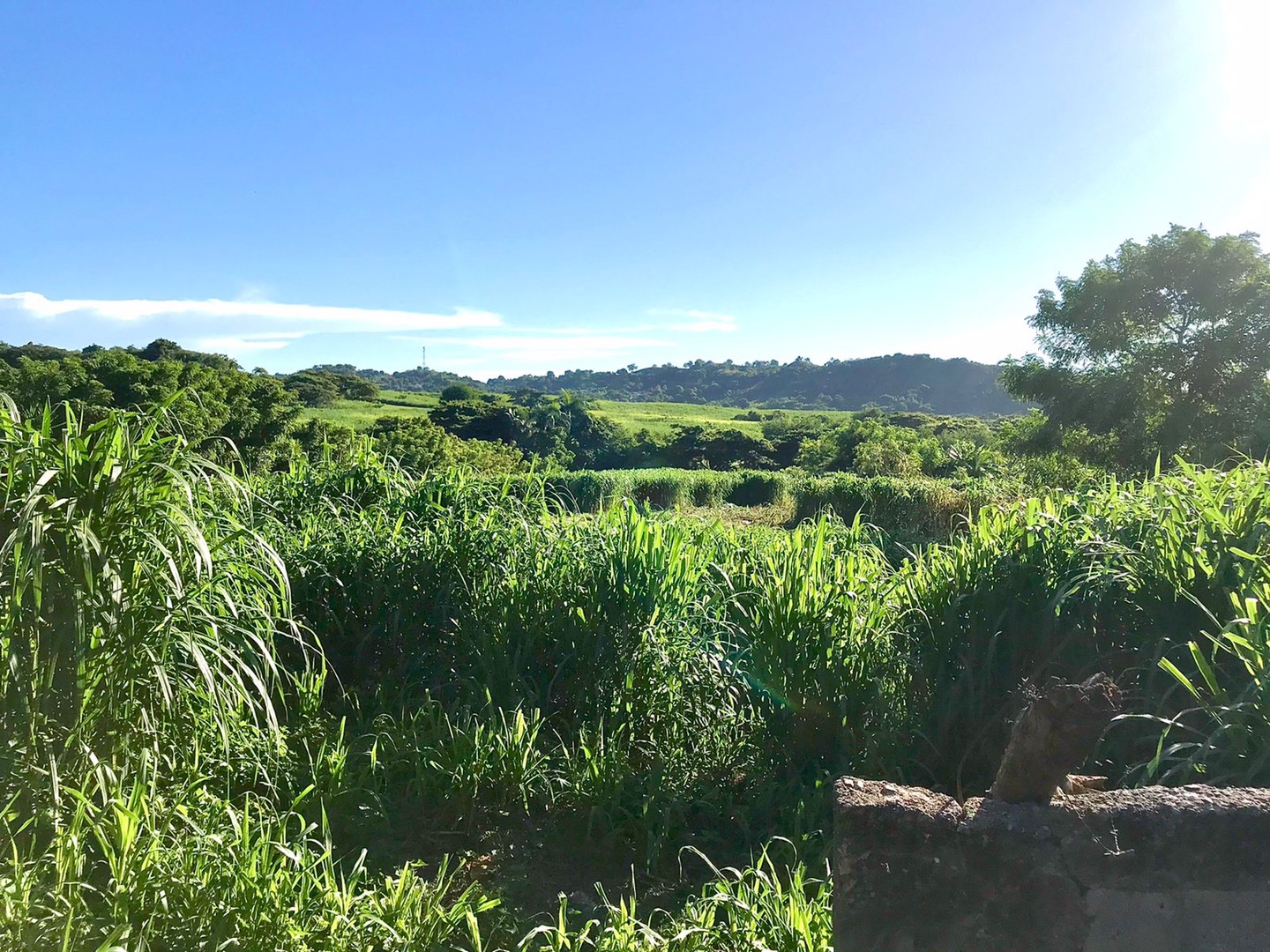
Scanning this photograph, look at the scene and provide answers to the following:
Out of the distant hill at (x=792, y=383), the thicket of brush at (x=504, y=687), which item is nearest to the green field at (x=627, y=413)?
the distant hill at (x=792, y=383)

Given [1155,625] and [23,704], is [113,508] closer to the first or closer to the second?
[23,704]

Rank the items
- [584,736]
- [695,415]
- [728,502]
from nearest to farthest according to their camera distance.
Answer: [584,736] → [728,502] → [695,415]

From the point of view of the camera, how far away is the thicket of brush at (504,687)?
1.82m

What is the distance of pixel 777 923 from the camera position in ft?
5.89

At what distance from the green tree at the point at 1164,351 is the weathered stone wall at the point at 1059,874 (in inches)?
685

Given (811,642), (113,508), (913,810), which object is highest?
(113,508)

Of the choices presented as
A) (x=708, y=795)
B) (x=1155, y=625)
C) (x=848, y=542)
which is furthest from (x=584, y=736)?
(x=1155, y=625)

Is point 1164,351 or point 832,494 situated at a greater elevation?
point 1164,351

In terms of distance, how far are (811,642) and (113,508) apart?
2096 millimetres

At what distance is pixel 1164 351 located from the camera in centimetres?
1703

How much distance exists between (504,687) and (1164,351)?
18.5 meters

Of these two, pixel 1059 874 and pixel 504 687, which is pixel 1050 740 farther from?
pixel 504 687

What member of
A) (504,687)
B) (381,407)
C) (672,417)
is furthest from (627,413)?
(504,687)

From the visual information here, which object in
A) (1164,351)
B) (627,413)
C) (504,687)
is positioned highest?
(1164,351)
